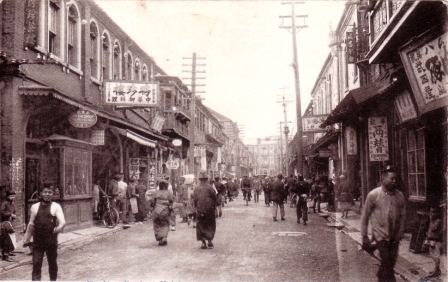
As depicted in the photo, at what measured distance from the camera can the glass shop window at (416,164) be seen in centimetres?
1193

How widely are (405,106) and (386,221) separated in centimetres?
524

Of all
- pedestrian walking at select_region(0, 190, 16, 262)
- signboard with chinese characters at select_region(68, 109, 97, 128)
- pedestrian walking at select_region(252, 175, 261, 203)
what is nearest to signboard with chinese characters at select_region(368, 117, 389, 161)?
signboard with chinese characters at select_region(68, 109, 97, 128)

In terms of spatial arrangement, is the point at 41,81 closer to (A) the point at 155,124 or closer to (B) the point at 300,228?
(B) the point at 300,228

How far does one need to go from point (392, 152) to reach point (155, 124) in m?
15.8

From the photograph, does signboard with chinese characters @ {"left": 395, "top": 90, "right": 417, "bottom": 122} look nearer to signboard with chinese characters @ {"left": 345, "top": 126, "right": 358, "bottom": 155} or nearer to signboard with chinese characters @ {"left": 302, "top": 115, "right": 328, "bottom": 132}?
signboard with chinese characters @ {"left": 345, "top": 126, "right": 358, "bottom": 155}

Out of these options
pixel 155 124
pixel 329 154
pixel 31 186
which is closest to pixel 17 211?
pixel 31 186

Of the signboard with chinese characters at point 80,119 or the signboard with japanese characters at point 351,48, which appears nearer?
the signboard with chinese characters at point 80,119

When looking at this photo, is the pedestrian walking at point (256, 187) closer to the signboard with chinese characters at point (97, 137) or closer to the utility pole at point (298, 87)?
the utility pole at point (298, 87)

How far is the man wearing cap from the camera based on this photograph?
6.64 m

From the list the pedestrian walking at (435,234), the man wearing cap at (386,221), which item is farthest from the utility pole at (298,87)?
the man wearing cap at (386,221)

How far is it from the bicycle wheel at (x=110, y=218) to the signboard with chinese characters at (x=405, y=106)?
31.8 ft

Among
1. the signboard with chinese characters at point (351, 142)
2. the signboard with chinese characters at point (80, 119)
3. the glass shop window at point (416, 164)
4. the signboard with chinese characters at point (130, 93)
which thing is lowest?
the glass shop window at point (416, 164)

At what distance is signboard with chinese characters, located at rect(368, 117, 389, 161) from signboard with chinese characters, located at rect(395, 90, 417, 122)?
3.07 metres

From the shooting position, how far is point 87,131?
18078 mm
